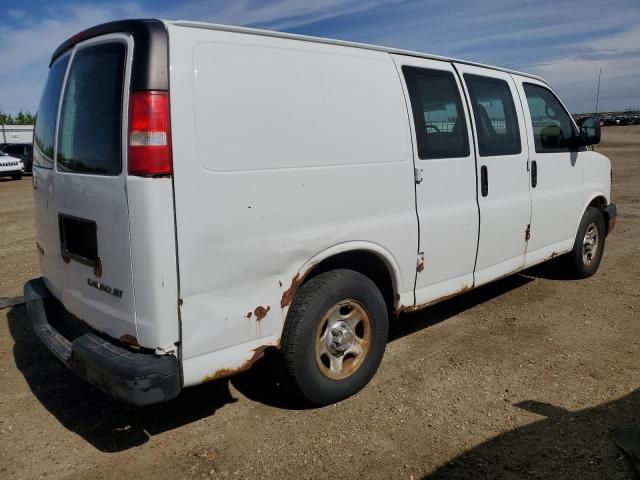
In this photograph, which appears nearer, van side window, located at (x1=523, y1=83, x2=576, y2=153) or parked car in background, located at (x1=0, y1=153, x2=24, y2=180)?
van side window, located at (x1=523, y1=83, x2=576, y2=153)

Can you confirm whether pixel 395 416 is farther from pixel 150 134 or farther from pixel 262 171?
pixel 150 134

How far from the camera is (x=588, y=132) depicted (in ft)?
18.3

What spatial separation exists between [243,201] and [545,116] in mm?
3578

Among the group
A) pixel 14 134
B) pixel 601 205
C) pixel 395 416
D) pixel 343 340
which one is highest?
pixel 14 134

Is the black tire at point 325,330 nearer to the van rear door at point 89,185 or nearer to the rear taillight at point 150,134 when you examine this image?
the van rear door at point 89,185

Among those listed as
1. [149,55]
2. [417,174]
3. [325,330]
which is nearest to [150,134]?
[149,55]

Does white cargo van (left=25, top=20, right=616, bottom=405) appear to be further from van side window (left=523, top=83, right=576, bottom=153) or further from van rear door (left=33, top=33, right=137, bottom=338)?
van side window (left=523, top=83, right=576, bottom=153)

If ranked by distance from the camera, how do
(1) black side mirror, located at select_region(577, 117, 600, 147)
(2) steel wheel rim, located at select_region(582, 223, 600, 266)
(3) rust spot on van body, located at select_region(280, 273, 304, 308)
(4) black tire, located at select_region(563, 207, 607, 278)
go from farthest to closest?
(2) steel wheel rim, located at select_region(582, 223, 600, 266) < (4) black tire, located at select_region(563, 207, 607, 278) < (1) black side mirror, located at select_region(577, 117, 600, 147) < (3) rust spot on van body, located at select_region(280, 273, 304, 308)

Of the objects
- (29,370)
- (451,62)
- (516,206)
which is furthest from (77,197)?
(516,206)

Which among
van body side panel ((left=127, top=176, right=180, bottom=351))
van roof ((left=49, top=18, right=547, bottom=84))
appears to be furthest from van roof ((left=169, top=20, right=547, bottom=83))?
van body side panel ((left=127, top=176, right=180, bottom=351))

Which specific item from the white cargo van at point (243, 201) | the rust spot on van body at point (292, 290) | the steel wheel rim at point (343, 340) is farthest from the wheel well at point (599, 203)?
the rust spot on van body at point (292, 290)

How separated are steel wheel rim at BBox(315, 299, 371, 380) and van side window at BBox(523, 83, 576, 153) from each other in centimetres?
254

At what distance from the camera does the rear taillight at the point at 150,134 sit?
2598 millimetres

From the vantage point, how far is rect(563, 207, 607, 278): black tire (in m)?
5.88
